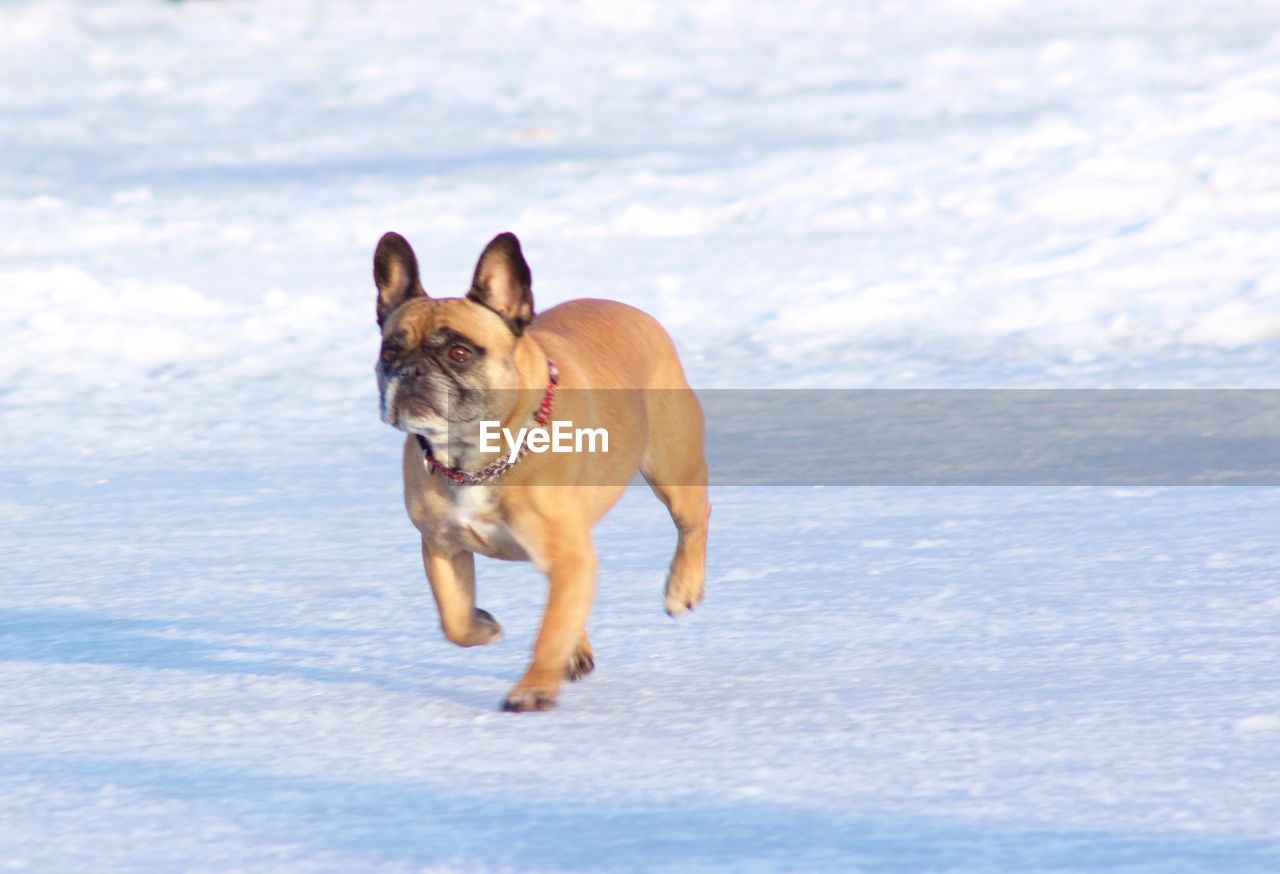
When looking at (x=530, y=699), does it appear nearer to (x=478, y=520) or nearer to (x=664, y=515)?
(x=478, y=520)

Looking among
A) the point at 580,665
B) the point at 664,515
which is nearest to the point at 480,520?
the point at 580,665

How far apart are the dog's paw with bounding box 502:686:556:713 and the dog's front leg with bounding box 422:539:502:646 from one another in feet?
0.96

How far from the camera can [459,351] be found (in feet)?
11.8

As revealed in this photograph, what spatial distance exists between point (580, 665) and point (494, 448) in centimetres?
58

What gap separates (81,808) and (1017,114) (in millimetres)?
12738

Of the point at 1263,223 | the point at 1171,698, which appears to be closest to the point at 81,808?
the point at 1171,698

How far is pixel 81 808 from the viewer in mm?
3105

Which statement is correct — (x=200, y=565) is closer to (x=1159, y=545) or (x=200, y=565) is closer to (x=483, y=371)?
(x=483, y=371)

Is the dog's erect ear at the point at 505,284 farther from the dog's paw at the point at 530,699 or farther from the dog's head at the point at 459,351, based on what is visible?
the dog's paw at the point at 530,699

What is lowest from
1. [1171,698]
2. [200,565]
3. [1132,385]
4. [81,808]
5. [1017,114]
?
[81,808]

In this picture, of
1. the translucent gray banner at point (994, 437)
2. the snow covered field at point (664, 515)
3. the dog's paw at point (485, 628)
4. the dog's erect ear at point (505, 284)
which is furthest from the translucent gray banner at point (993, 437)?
the dog's erect ear at point (505, 284)

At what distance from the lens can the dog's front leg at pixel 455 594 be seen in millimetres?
3861

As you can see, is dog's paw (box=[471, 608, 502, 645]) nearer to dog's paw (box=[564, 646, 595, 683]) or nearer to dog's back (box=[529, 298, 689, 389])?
dog's paw (box=[564, 646, 595, 683])

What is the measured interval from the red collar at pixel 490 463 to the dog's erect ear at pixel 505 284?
16 centimetres
